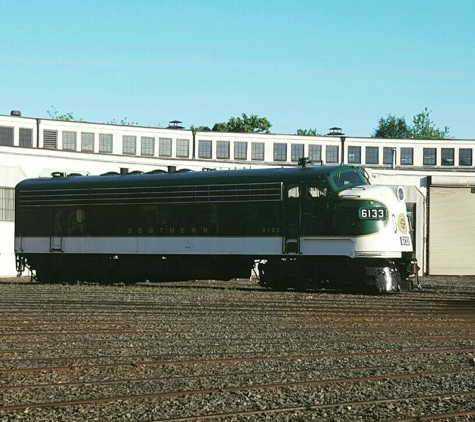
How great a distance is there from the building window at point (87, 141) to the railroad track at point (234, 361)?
109 feet

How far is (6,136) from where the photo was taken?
4962cm

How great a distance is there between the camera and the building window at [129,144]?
56.3m

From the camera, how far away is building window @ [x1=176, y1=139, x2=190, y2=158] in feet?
192

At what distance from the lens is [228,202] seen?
91.4 ft

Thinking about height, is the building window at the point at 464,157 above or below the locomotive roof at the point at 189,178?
above

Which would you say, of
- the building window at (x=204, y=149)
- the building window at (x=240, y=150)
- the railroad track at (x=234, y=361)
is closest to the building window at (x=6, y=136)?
the building window at (x=204, y=149)

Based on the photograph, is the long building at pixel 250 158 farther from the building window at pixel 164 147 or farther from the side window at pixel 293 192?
the side window at pixel 293 192

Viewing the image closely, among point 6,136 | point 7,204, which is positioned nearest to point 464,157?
point 6,136

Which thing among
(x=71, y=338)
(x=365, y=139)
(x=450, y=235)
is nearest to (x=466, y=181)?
(x=450, y=235)

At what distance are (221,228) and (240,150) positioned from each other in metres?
32.8

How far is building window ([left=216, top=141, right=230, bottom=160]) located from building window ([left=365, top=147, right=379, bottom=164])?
33.6 ft

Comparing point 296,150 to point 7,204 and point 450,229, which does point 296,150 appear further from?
point 7,204

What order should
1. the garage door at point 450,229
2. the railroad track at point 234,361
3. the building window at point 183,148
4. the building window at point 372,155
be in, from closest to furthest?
1. the railroad track at point 234,361
2. the garage door at point 450,229
3. the building window at point 183,148
4. the building window at point 372,155

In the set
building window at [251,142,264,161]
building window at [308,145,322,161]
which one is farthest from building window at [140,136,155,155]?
building window at [308,145,322,161]
